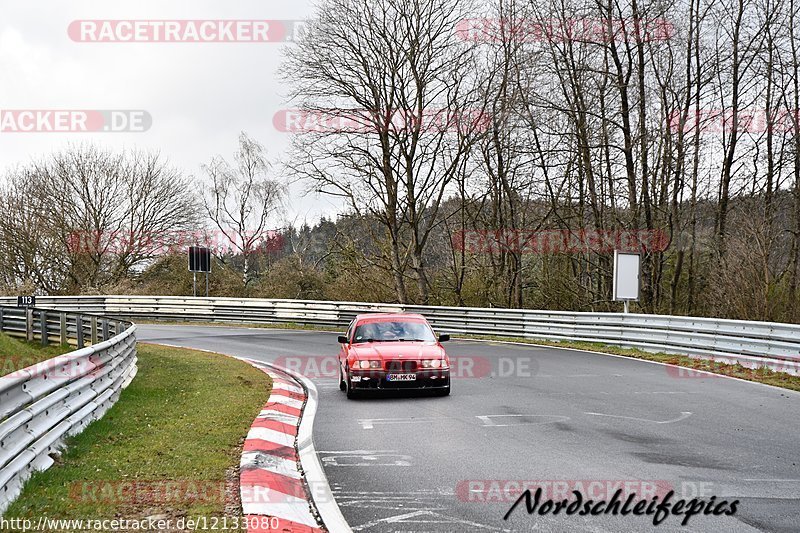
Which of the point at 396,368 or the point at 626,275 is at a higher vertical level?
the point at 626,275

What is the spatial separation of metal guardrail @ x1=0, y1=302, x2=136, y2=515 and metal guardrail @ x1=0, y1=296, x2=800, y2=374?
37.5ft

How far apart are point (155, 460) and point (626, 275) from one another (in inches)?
645

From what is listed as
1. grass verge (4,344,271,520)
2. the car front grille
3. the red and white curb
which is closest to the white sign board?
the car front grille

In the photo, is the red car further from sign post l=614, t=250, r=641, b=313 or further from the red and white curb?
sign post l=614, t=250, r=641, b=313

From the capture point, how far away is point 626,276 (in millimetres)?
21125

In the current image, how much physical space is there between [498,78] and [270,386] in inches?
855

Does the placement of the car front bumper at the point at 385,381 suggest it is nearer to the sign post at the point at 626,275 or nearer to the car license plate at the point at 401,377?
the car license plate at the point at 401,377

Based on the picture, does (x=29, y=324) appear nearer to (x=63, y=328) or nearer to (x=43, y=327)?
(x=43, y=327)

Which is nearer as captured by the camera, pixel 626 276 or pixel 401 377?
pixel 401 377

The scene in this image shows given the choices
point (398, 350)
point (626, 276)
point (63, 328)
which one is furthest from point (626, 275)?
point (63, 328)

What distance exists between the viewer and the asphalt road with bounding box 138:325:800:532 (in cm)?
540

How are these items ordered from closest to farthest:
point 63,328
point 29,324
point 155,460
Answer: point 155,460 → point 63,328 → point 29,324

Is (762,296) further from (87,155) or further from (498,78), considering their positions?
(87,155)

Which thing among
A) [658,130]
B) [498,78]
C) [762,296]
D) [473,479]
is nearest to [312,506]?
[473,479]
